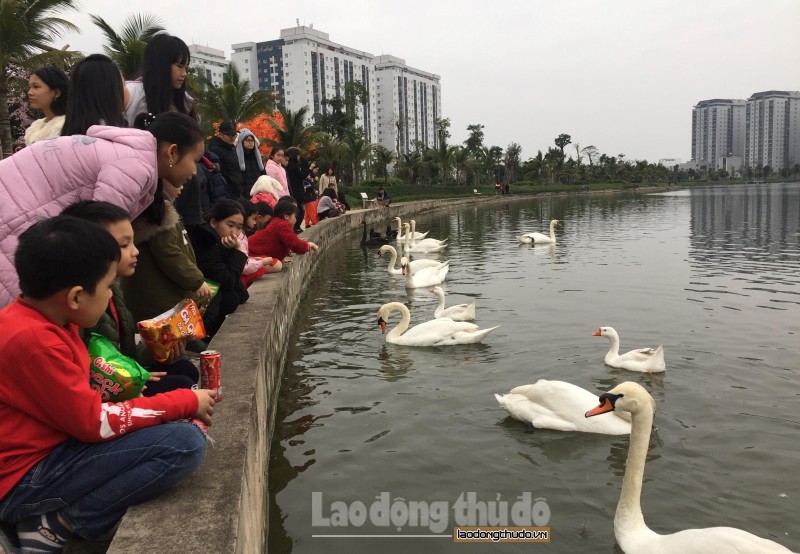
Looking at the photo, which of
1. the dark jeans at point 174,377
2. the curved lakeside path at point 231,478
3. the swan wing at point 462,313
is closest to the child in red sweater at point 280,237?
the curved lakeside path at point 231,478

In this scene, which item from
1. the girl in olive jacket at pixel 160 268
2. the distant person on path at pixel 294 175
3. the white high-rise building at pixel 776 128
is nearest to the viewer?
the girl in olive jacket at pixel 160 268

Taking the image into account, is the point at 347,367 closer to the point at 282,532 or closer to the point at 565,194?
the point at 282,532

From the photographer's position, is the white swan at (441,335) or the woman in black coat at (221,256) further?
the white swan at (441,335)

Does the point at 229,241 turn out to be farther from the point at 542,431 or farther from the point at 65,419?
the point at 65,419

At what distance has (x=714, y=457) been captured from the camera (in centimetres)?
487

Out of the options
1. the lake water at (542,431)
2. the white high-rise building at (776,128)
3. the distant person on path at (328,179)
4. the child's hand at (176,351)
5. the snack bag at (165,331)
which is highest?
the white high-rise building at (776,128)

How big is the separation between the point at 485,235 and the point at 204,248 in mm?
19061

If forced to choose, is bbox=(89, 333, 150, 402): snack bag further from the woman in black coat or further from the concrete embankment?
the woman in black coat

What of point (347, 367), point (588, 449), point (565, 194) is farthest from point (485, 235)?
point (565, 194)

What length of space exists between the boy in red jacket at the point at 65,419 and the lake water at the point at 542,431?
1650 millimetres

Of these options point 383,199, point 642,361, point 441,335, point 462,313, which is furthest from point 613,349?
point 383,199

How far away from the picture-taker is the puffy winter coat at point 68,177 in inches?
107

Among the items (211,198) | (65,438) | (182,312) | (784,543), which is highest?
(211,198)

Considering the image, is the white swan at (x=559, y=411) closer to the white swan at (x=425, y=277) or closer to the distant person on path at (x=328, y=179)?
the white swan at (x=425, y=277)
